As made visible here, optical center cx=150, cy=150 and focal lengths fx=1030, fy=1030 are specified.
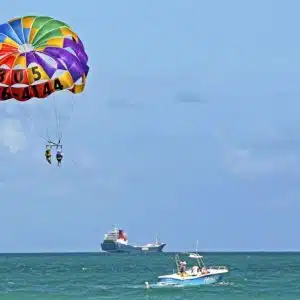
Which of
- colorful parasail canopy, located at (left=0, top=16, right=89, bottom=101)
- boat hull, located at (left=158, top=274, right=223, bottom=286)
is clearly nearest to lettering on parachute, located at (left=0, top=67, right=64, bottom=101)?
colorful parasail canopy, located at (left=0, top=16, right=89, bottom=101)

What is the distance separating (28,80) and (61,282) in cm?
6296

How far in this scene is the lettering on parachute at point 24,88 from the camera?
5350 centimetres

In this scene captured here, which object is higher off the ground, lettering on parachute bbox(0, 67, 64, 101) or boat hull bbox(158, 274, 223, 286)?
lettering on parachute bbox(0, 67, 64, 101)

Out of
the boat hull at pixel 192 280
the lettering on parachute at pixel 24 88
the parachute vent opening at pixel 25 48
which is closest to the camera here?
the lettering on parachute at pixel 24 88

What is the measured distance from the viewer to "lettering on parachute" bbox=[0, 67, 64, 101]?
5350 centimetres

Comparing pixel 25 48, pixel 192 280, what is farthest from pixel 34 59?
pixel 192 280

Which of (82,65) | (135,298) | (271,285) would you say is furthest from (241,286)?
(82,65)

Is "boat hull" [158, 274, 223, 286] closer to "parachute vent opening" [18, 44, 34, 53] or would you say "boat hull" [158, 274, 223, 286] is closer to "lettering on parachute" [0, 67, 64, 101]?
"lettering on parachute" [0, 67, 64, 101]

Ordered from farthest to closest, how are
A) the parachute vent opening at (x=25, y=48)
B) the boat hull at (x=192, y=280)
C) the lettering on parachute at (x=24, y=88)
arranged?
1. the boat hull at (x=192, y=280)
2. the parachute vent opening at (x=25, y=48)
3. the lettering on parachute at (x=24, y=88)

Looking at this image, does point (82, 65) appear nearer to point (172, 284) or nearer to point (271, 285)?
point (172, 284)

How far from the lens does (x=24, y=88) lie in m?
53.8

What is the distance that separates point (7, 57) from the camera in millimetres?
53750

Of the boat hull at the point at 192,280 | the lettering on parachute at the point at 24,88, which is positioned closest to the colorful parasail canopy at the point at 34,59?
the lettering on parachute at the point at 24,88

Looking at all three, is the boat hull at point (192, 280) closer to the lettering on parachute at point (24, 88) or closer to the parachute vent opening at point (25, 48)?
the lettering on parachute at point (24, 88)
